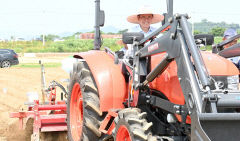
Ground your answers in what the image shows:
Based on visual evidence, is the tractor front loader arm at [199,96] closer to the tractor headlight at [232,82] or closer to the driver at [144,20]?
the tractor headlight at [232,82]

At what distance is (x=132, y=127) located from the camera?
3.23m

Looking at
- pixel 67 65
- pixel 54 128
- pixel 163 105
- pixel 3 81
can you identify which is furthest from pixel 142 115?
pixel 3 81

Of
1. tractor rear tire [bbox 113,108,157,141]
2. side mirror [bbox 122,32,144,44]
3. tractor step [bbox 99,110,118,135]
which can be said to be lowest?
tractor step [bbox 99,110,118,135]

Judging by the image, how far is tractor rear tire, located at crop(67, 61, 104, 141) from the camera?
4.20 m

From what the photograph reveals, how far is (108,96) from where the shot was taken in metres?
4.14

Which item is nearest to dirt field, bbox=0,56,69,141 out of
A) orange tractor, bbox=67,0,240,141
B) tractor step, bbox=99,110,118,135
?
orange tractor, bbox=67,0,240,141

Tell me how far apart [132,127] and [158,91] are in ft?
2.17

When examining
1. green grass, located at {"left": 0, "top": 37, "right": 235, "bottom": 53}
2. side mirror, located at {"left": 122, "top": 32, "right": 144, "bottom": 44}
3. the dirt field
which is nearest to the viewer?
side mirror, located at {"left": 122, "top": 32, "right": 144, "bottom": 44}

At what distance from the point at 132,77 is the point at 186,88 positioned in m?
1.18

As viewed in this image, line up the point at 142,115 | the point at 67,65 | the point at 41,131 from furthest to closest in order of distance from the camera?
1. the point at 67,65
2. the point at 41,131
3. the point at 142,115

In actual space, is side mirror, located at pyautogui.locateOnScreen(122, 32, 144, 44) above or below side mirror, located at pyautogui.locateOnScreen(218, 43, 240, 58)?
above

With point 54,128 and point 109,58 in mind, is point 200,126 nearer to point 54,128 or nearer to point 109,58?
point 109,58

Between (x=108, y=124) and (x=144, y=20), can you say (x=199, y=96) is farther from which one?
(x=144, y=20)

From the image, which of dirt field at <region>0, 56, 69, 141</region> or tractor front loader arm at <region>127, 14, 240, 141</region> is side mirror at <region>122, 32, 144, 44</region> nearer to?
tractor front loader arm at <region>127, 14, 240, 141</region>
